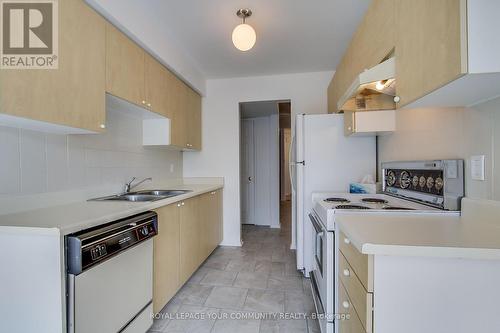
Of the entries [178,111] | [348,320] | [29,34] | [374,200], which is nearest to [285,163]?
[178,111]

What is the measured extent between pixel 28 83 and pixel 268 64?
234cm

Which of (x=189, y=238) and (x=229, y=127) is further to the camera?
(x=229, y=127)

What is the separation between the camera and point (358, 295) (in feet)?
2.83

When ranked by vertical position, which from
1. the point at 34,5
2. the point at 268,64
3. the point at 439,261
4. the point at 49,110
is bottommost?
the point at 439,261

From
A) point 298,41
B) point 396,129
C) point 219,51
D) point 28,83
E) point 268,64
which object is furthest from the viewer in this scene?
point 268,64

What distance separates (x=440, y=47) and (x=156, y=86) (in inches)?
80.5

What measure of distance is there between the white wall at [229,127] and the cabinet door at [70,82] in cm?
188

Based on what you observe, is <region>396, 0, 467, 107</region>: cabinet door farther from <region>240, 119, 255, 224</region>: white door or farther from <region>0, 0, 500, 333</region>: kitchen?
<region>240, 119, 255, 224</region>: white door

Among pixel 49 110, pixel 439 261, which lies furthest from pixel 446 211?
pixel 49 110

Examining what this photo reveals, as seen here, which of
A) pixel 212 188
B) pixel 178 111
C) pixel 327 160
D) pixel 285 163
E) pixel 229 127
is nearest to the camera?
pixel 327 160

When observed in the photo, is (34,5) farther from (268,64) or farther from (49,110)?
(268,64)

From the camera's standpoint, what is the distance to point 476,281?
0.70 meters

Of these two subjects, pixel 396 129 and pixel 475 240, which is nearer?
pixel 475 240

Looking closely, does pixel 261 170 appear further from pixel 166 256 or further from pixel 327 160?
pixel 166 256
